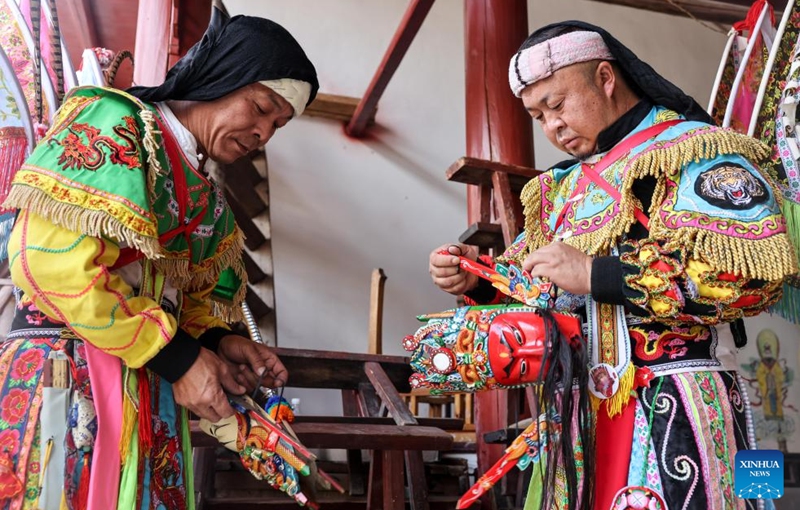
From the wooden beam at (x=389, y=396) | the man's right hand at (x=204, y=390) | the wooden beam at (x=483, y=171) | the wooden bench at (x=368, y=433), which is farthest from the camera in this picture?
the wooden beam at (x=483, y=171)

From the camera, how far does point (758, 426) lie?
247 inches

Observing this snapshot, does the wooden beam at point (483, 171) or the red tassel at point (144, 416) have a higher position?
the wooden beam at point (483, 171)

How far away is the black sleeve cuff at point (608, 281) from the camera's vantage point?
1.31 metres

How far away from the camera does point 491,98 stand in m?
3.60

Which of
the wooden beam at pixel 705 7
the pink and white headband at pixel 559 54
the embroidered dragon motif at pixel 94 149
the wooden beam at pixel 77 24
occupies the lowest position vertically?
the embroidered dragon motif at pixel 94 149

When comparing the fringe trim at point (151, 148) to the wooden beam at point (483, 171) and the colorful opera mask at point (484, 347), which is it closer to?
the colorful opera mask at point (484, 347)

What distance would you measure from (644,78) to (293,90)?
30.5 inches

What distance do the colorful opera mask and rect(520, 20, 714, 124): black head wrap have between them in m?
0.56

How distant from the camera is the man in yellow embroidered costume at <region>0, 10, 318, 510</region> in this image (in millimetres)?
1119

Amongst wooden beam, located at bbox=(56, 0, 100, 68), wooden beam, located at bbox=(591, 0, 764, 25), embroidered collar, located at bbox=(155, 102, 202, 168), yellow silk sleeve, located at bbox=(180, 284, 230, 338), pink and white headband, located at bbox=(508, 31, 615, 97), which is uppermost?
wooden beam, located at bbox=(591, 0, 764, 25)

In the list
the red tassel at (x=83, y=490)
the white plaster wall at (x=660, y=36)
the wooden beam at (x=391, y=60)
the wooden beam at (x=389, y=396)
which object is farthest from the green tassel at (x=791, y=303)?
the white plaster wall at (x=660, y=36)

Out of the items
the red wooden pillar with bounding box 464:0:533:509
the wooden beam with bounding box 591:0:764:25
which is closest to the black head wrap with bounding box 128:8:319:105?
the red wooden pillar with bounding box 464:0:533:509

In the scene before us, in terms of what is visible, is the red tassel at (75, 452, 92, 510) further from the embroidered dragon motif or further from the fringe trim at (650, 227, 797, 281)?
the fringe trim at (650, 227, 797, 281)

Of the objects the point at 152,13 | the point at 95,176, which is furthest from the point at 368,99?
the point at 95,176
